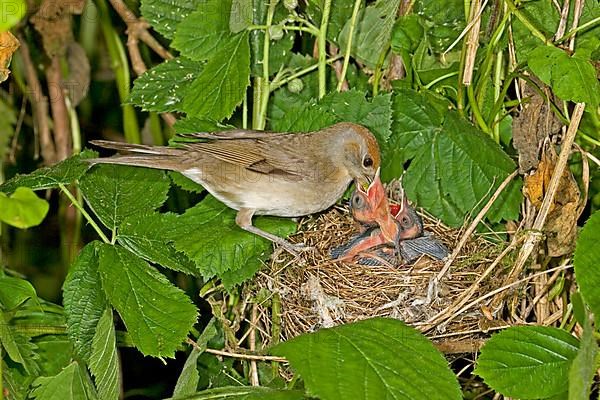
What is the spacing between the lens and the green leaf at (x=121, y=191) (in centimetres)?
236

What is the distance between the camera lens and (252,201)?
8.15 ft

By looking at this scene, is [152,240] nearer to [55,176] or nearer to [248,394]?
[55,176]

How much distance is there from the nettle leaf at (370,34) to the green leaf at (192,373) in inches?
33.1

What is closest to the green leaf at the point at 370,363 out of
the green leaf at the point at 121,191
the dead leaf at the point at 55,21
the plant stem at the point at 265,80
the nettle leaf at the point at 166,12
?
the green leaf at the point at 121,191

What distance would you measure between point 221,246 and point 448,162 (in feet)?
2.15

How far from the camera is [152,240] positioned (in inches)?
90.0

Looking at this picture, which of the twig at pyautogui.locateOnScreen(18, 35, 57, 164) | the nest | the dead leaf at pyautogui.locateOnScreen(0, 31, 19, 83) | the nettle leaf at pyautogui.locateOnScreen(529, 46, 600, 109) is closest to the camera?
the dead leaf at pyautogui.locateOnScreen(0, 31, 19, 83)

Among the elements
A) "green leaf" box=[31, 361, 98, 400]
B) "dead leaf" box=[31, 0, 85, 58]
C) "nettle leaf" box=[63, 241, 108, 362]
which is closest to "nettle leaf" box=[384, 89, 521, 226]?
"nettle leaf" box=[63, 241, 108, 362]

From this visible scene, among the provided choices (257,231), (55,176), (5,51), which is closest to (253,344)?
(257,231)

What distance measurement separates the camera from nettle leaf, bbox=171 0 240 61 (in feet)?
7.95

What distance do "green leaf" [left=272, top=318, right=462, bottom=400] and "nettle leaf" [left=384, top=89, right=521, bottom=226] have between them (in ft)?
2.00

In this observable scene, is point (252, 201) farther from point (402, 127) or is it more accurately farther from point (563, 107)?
point (563, 107)

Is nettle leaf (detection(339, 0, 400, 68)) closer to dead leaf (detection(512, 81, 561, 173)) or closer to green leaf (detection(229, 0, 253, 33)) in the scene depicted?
green leaf (detection(229, 0, 253, 33))

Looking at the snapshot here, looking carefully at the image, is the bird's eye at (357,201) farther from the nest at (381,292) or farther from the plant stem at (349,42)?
the plant stem at (349,42)
